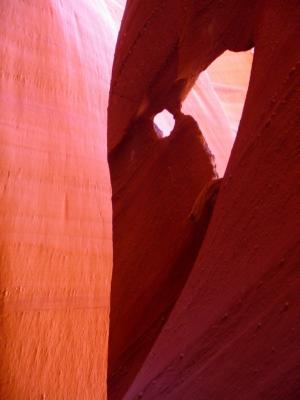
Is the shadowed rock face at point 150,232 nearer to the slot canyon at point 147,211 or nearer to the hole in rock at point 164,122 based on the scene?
the slot canyon at point 147,211

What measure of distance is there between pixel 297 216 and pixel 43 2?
4.24 ft

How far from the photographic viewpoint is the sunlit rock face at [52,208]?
1.04 metres

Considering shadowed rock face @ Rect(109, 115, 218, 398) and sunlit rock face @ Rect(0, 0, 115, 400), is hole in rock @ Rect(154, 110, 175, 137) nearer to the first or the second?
sunlit rock face @ Rect(0, 0, 115, 400)

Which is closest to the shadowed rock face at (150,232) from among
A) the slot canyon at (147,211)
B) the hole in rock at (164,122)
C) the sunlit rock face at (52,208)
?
the slot canyon at (147,211)

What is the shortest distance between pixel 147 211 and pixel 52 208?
16.7 inches

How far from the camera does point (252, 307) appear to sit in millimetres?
543

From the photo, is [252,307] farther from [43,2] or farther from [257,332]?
[43,2]

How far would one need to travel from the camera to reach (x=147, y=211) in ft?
2.75

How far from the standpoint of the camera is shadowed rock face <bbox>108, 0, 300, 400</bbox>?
20.8 inches

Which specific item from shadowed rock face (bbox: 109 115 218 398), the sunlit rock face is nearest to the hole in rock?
the sunlit rock face

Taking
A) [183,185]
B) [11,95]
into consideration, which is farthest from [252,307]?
[11,95]

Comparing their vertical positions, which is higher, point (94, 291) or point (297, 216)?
point (297, 216)

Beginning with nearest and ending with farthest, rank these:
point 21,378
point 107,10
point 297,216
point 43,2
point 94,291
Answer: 1. point 297,216
2. point 21,378
3. point 94,291
4. point 43,2
5. point 107,10

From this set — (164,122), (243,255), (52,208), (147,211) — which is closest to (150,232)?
(147,211)
